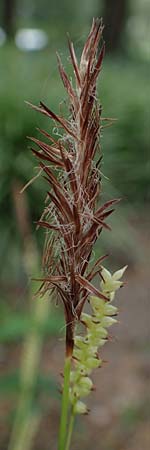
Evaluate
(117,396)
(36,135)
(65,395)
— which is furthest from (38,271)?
(117,396)

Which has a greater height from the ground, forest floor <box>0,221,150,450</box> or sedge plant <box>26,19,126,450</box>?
sedge plant <box>26,19,126,450</box>

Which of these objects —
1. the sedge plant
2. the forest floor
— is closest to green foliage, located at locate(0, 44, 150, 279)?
the forest floor

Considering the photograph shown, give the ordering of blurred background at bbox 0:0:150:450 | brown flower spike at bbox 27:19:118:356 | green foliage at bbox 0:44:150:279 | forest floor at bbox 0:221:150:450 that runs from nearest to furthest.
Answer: brown flower spike at bbox 27:19:118:356 → blurred background at bbox 0:0:150:450 → forest floor at bbox 0:221:150:450 → green foliage at bbox 0:44:150:279

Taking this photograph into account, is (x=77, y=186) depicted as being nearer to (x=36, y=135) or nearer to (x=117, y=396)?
(x=36, y=135)

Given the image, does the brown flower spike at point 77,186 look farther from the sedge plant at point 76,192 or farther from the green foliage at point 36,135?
the green foliage at point 36,135

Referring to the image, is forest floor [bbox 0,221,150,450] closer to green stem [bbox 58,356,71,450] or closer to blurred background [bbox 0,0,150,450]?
blurred background [bbox 0,0,150,450]

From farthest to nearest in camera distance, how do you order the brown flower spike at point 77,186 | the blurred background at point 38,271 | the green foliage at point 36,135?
the green foliage at point 36,135
the blurred background at point 38,271
the brown flower spike at point 77,186

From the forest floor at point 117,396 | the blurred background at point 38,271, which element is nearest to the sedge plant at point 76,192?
the blurred background at point 38,271

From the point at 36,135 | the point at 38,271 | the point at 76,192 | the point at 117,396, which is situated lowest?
the point at 117,396

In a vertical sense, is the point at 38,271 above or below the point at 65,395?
below
